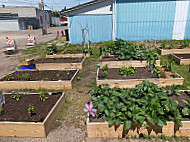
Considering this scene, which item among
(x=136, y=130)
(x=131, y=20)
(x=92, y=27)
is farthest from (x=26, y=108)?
(x=131, y=20)

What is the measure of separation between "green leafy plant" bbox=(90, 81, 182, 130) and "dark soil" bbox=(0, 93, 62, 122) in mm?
1229

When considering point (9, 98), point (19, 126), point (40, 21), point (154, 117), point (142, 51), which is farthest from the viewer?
point (40, 21)

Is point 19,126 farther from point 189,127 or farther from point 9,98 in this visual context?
point 189,127

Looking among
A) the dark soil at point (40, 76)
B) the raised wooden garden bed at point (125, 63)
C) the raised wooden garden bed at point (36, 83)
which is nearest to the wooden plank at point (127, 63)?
the raised wooden garden bed at point (125, 63)

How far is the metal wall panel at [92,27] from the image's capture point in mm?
11762

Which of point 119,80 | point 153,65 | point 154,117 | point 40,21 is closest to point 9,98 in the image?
point 119,80

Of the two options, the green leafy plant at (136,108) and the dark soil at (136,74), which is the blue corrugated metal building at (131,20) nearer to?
the dark soil at (136,74)

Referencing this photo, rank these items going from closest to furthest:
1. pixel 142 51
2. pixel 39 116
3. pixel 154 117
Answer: pixel 154 117, pixel 39 116, pixel 142 51

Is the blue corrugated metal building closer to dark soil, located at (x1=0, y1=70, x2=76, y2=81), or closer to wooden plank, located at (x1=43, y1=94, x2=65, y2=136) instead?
dark soil, located at (x1=0, y1=70, x2=76, y2=81)

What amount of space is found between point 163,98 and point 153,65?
288 cm

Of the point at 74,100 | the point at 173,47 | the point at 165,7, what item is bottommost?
the point at 74,100

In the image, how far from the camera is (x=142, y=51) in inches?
259

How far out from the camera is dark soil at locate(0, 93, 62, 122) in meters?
3.40

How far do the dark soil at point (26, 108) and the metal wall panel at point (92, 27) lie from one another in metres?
8.25
